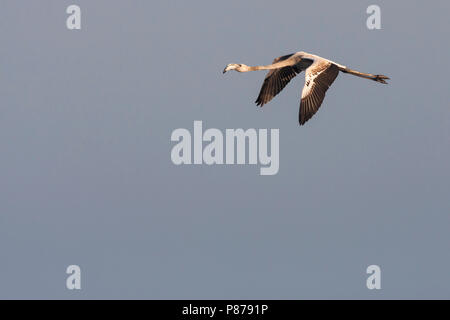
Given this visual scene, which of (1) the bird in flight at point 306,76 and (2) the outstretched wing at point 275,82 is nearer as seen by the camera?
(1) the bird in flight at point 306,76

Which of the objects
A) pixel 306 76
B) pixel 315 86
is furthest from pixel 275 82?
pixel 315 86

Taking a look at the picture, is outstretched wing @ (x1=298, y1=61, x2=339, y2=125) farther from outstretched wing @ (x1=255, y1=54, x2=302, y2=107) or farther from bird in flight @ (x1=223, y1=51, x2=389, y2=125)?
outstretched wing @ (x1=255, y1=54, x2=302, y2=107)

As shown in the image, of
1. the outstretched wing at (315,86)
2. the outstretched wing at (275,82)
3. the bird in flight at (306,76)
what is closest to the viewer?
the outstretched wing at (315,86)

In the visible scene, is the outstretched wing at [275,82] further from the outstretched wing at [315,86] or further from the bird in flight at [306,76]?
the outstretched wing at [315,86]

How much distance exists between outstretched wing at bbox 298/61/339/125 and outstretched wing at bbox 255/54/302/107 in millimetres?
3380

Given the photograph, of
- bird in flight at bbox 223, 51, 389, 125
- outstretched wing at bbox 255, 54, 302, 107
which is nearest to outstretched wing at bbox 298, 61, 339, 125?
bird in flight at bbox 223, 51, 389, 125

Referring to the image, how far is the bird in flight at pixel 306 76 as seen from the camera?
4959cm

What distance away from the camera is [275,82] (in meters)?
54.6

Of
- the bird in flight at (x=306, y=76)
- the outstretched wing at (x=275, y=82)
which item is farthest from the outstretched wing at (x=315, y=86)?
the outstretched wing at (x=275, y=82)

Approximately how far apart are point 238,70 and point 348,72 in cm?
418

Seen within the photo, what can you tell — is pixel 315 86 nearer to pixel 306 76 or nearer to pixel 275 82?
pixel 306 76

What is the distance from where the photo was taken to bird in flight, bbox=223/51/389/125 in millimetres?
49594
